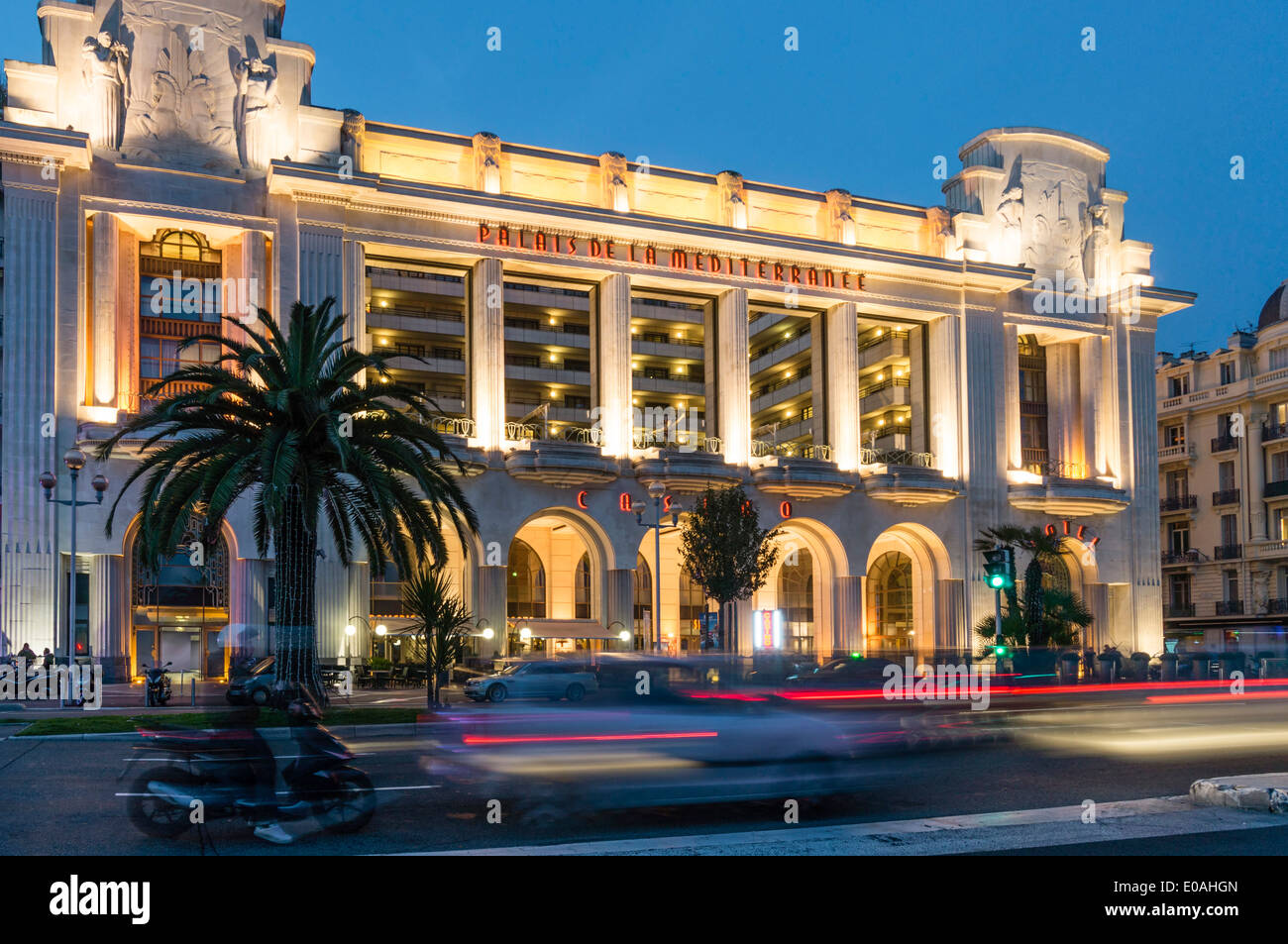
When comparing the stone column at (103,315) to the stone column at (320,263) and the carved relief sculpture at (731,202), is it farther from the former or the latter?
the carved relief sculpture at (731,202)

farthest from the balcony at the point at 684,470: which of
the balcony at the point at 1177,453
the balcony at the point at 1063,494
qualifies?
the balcony at the point at 1177,453

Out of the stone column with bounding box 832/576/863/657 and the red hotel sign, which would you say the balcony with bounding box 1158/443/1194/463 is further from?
the stone column with bounding box 832/576/863/657

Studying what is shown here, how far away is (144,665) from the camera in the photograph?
3766cm

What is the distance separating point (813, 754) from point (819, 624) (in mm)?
37272

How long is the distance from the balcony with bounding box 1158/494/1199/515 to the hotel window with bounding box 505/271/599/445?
35053 mm

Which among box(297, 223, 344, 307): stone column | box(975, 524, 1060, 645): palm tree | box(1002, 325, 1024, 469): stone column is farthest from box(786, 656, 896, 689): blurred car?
box(1002, 325, 1024, 469): stone column

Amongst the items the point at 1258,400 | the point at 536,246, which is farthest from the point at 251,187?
the point at 1258,400

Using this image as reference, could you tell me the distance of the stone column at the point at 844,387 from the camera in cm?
4747

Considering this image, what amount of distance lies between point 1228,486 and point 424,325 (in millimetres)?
47002

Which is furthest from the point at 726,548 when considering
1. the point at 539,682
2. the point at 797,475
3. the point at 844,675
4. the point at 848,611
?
the point at 844,675

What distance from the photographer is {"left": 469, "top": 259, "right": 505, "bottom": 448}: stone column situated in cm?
4159

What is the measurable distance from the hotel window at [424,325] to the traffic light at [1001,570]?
4418cm
